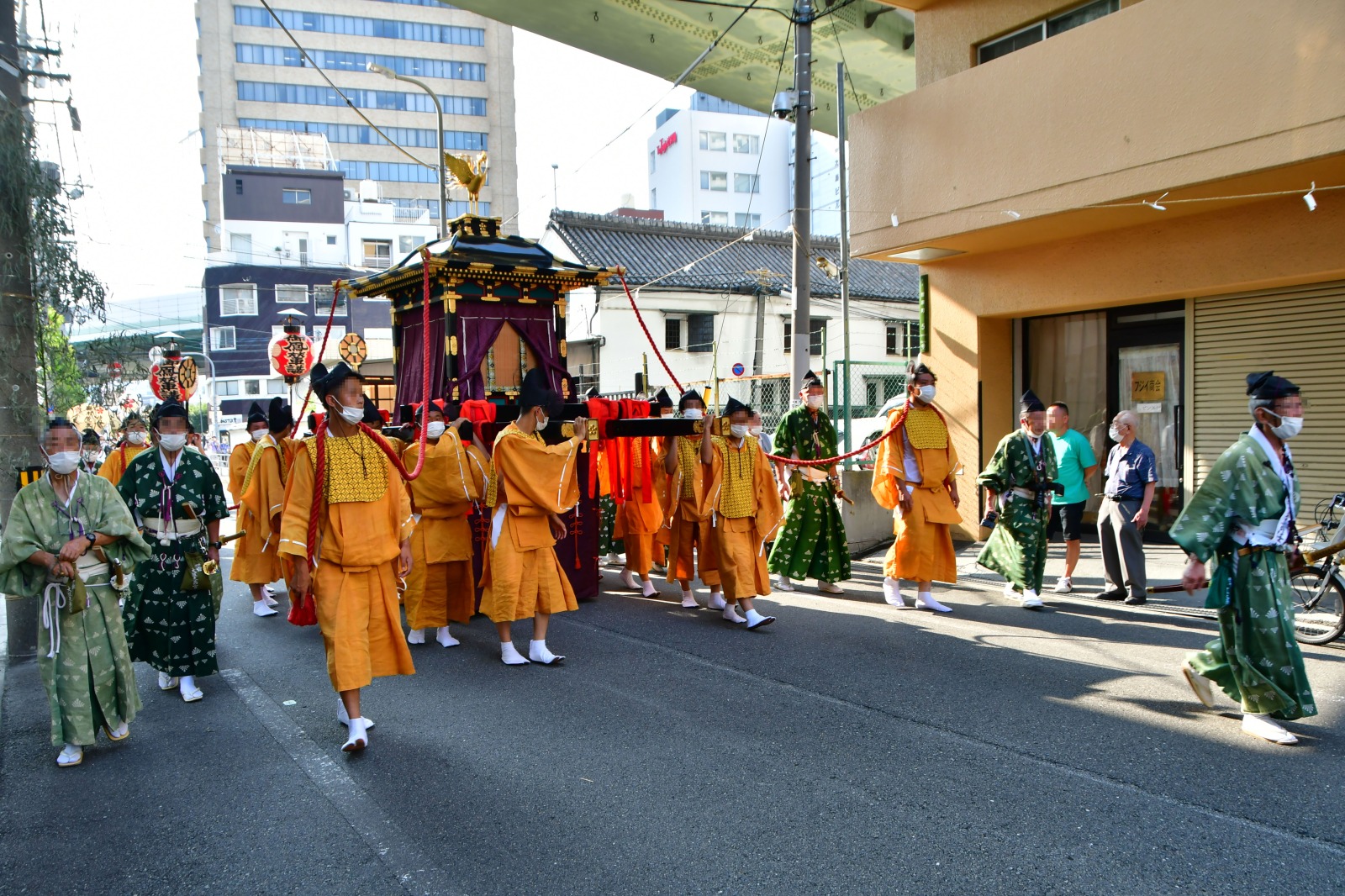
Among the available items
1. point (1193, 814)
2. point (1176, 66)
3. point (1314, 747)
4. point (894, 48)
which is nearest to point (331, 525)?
point (1193, 814)

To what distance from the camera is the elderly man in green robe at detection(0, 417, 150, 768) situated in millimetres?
4742

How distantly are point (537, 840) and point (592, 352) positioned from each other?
20488 millimetres

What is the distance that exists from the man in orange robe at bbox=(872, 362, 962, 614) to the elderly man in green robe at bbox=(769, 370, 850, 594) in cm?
77

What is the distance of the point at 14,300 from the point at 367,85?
184 feet

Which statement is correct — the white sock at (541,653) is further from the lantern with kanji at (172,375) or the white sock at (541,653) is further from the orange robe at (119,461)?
the lantern with kanji at (172,375)

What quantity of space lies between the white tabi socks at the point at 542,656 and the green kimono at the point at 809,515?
2.96 metres

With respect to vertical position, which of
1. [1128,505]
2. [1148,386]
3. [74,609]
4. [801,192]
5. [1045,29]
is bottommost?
[74,609]

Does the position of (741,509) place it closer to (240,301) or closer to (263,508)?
(263,508)

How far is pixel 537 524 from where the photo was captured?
625 cm

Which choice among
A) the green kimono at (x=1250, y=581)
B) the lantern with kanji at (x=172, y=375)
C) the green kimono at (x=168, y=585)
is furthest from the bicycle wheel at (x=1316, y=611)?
the lantern with kanji at (x=172, y=375)

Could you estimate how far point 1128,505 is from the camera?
764 centimetres

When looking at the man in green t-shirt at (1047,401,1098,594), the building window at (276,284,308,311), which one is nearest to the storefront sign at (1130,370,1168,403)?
the man in green t-shirt at (1047,401,1098,594)

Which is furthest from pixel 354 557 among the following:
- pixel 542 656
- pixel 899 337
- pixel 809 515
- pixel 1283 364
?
pixel 899 337

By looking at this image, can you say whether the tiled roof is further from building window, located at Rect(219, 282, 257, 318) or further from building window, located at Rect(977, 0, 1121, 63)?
building window, located at Rect(219, 282, 257, 318)
